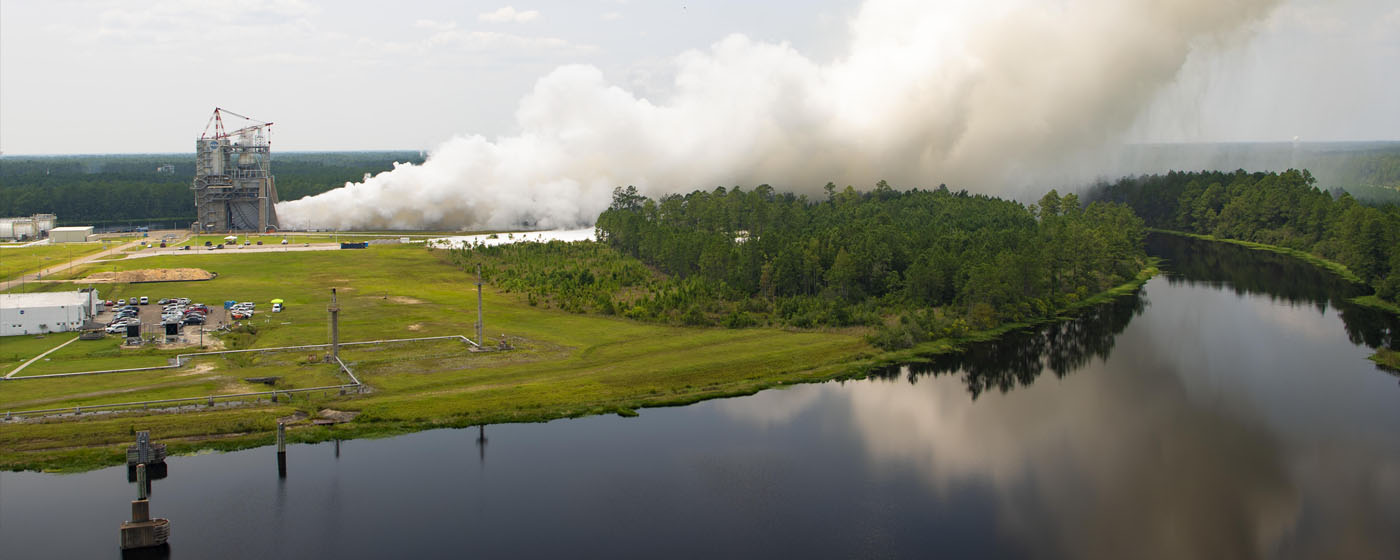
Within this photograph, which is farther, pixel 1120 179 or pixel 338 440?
pixel 1120 179

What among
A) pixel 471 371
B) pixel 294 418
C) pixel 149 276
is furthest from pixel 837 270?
pixel 149 276

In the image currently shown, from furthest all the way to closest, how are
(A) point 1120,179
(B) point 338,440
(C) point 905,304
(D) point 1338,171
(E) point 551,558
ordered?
(D) point 1338,171 < (A) point 1120,179 < (C) point 905,304 < (B) point 338,440 < (E) point 551,558

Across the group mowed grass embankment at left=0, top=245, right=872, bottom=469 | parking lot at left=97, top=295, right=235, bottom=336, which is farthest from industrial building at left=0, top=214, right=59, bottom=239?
parking lot at left=97, top=295, right=235, bottom=336

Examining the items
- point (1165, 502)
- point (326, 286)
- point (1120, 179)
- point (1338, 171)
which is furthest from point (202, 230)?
point (1338, 171)

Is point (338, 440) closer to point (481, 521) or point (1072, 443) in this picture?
point (481, 521)

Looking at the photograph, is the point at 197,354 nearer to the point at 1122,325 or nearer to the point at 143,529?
the point at 143,529

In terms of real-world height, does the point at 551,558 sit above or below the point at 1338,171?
below

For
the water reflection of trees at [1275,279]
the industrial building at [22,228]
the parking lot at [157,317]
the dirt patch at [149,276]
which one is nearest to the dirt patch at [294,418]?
the parking lot at [157,317]

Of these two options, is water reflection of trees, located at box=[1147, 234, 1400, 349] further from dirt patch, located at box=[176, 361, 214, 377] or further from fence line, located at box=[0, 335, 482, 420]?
dirt patch, located at box=[176, 361, 214, 377]

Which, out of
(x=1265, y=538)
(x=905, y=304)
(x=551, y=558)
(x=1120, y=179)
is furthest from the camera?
(x=1120, y=179)
